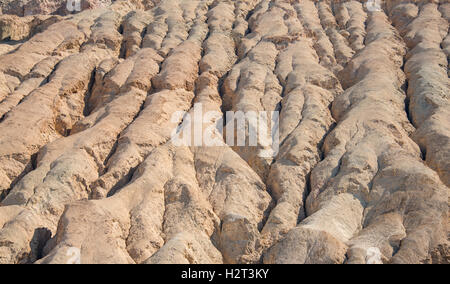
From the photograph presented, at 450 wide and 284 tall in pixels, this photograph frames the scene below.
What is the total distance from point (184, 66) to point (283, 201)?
1018cm

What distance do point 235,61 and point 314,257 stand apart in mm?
15374

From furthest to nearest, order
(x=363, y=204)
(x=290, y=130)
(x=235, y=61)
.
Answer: (x=235, y=61), (x=290, y=130), (x=363, y=204)

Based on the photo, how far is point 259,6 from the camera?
34688 millimetres

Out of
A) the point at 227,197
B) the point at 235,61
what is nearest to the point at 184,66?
the point at 235,61

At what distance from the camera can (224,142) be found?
20.9 m

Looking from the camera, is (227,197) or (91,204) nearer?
(91,204)

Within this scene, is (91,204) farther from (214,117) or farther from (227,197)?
(214,117)

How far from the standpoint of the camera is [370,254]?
47.3ft

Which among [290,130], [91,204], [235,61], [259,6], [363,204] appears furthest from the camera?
[259,6]

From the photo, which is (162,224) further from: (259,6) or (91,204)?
(259,6)

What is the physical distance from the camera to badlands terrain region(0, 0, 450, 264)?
15.7 meters

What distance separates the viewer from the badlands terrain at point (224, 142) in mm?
15727
